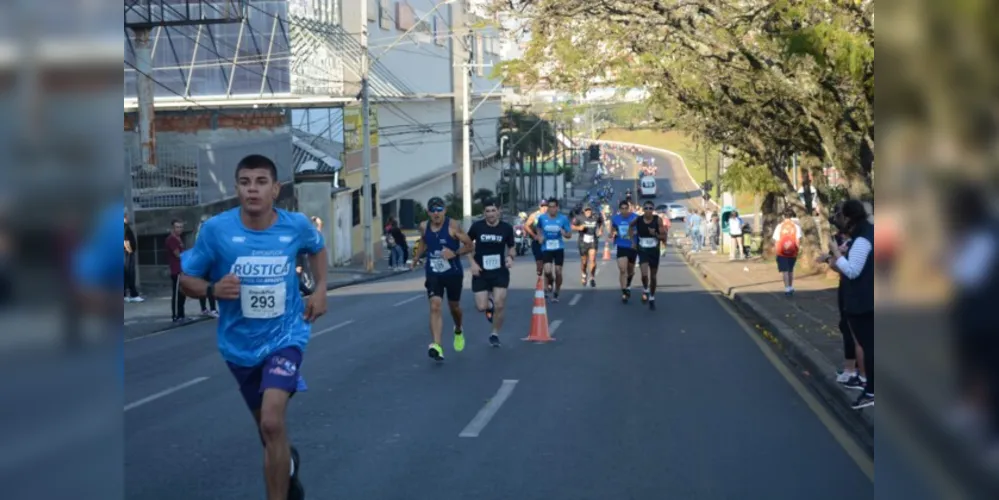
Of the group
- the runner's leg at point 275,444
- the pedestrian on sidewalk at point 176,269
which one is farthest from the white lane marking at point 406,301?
the runner's leg at point 275,444

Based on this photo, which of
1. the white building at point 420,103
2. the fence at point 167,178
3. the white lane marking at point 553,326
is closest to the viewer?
the white lane marking at point 553,326

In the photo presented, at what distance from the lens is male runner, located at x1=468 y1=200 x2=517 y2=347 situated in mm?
15031

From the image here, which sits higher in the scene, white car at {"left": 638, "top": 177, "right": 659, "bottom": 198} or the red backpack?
white car at {"left": 638, "top": 177, "right": 659, "bottom": 198}

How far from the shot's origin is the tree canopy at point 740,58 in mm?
13188

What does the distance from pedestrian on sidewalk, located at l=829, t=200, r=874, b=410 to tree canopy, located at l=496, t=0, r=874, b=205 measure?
2666 millimetres

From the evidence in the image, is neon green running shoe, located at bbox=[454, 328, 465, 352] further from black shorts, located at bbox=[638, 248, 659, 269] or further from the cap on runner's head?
black shorts, located at bbox=[638, 248, 659, 269]

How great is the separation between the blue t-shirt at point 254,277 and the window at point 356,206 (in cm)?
3784

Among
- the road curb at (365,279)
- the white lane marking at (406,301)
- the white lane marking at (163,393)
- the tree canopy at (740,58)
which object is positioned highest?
the tree canopy at (740,58)

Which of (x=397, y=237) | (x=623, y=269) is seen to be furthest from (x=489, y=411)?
(x=397, y=237)

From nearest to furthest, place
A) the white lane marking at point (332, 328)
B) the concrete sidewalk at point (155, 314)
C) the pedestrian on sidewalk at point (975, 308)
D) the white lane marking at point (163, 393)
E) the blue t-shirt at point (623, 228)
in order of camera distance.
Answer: the pedestrian on sidewalk at point (975, 308)
the white lane marking at point (163, 393)
the white lane marking at point (332, 328)
the concrete sidewalk at point (155, 314)
the blue t-shirt at point (623, 228)

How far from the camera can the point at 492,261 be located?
15.0 m

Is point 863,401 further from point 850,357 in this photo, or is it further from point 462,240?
point 462,240

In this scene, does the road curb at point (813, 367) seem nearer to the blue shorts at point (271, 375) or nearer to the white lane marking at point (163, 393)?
the blue shorts at point (271, 375)

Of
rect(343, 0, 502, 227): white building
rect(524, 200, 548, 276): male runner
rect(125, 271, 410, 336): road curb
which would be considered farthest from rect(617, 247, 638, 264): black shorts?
rect(343, 0, 502, 227): white building
